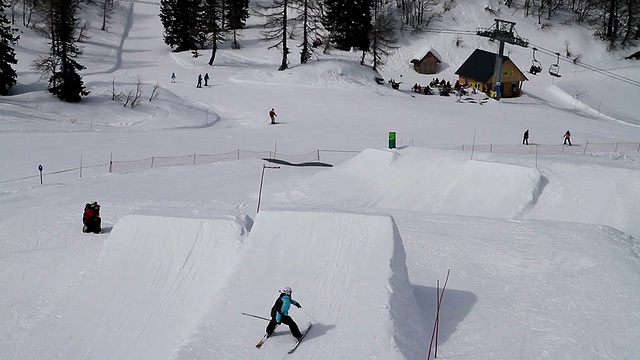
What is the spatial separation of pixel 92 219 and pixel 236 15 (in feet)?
173

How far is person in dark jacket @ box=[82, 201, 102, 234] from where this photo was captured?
53.5 ft

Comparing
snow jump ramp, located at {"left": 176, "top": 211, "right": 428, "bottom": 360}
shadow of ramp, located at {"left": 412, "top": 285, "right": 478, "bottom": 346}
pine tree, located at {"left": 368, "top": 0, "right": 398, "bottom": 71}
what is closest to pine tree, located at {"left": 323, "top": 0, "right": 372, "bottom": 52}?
pine tree, located at {"left": 368, "top": 0, "right": 398, "bottom": 71}

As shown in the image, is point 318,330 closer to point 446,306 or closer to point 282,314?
point 282,314

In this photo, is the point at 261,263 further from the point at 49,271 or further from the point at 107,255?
the point at 49,271

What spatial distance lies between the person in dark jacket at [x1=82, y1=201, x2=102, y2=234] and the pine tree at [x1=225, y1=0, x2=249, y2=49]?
1912 inches

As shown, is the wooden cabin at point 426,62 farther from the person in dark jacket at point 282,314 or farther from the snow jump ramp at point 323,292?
the person in dark jacket at point 282,314

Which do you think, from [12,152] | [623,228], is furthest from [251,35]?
[623,228]

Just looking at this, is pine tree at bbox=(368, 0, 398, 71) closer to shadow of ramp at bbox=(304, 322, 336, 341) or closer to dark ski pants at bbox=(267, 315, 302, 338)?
shadow of ramp at bbox=(304, 322, 336, 341)

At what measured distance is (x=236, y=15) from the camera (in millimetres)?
65250

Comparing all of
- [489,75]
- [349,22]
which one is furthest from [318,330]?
[349,22]

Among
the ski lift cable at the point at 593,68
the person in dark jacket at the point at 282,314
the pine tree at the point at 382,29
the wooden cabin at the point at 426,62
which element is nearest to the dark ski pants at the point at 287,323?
the person in dark jacket at the point at 282,314

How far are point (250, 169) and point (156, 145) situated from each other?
7624 millimetres

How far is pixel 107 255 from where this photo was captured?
1277 centimetres

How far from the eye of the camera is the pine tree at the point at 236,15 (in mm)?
64738
